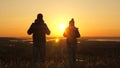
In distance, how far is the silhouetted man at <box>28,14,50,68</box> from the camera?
1418 cm

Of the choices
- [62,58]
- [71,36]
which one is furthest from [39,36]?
[62,58]

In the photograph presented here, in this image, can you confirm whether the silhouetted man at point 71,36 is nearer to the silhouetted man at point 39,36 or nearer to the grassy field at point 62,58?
the grassy field at point 62,58

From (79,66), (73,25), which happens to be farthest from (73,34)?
(79,66)

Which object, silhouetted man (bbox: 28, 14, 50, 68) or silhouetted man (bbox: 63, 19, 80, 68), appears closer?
silhouetted man (bbox: 28, 14, 50, 68)

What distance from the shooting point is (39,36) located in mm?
14414

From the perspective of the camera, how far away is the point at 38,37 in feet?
47.3

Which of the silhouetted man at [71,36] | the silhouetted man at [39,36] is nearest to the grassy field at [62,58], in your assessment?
the silhouetted man at [39,36]

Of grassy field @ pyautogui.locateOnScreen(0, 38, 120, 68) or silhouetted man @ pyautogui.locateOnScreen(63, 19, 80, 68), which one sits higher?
silhouetted man @ pyautogui.locateOnScreen(63, 19, 80, 68)

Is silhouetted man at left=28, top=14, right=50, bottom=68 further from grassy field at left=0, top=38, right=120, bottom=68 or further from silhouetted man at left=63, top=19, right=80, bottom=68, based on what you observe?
silhouetted man at left=63, top=19, right=80, bottom=68

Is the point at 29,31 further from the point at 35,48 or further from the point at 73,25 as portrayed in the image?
the point at 73,25

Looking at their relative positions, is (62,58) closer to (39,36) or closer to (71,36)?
(71,36)

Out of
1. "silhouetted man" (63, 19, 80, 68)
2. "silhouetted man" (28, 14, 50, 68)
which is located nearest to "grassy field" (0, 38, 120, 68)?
"silhouetted man" (28, 14, 50, 68)

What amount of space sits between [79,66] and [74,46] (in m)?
0.87

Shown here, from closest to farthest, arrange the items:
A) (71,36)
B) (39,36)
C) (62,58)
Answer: (39,36)
(71,36)
(62,58)
